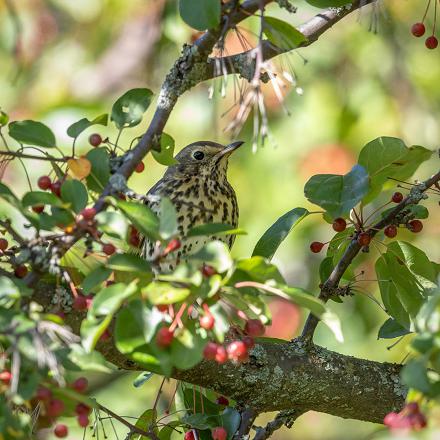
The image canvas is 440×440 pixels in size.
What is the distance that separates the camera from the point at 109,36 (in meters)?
6.22

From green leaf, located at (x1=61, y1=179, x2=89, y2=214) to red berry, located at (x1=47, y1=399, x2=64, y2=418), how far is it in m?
0.44

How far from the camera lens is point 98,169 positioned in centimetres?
234

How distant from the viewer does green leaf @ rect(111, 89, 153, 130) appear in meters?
2.51

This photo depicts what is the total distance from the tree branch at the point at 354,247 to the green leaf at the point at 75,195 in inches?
34.1

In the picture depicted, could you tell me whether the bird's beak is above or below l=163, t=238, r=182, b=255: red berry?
above

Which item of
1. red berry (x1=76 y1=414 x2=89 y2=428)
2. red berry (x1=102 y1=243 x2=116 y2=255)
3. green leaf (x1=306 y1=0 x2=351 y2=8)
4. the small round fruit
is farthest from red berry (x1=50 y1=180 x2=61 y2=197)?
green leaf (x1=306 y1=0 x2=351 y2=8)

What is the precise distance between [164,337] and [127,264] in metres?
0.17

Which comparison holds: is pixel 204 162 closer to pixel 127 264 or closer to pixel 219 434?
pixel 219 434

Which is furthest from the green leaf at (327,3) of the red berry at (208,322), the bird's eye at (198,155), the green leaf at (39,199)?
the bird's eye at (198,155)

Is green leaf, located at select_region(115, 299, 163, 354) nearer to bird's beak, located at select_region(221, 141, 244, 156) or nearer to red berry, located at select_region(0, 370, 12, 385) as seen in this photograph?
red berry, located at select_region(0, 370, 12, 385)

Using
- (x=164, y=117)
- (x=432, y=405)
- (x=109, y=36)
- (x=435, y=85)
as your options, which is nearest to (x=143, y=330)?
(x=432, y=405)

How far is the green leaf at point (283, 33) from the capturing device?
2363 millimetres

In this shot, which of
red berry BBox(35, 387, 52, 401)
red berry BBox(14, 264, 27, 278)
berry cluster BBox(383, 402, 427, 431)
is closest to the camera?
berry cluster BBox(383, 402, 427, 431)

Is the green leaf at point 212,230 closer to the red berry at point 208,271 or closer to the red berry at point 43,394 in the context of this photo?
the red berry at point 208,271
